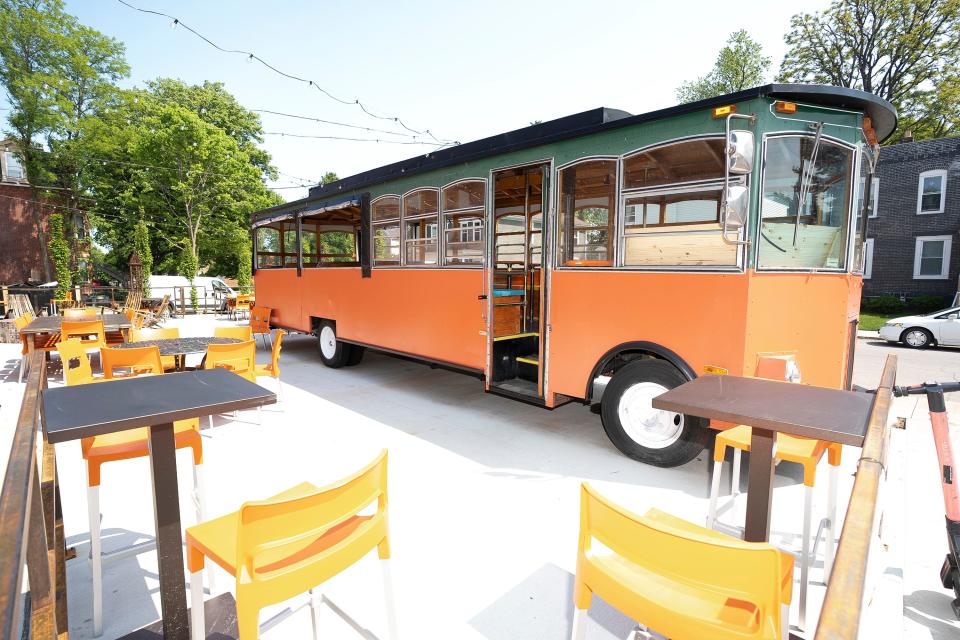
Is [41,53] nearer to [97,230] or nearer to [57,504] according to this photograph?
[97,230]

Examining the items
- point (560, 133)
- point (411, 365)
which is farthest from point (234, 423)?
point (560, 133)

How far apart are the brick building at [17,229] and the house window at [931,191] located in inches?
1502

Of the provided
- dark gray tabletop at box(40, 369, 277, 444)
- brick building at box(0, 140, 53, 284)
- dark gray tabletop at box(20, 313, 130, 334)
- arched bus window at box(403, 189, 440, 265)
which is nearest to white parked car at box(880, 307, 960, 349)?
arched bus window at box(403, 189, 440, 265)

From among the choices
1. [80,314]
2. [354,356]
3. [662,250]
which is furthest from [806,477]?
[80,314]

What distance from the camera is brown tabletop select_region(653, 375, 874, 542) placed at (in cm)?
184

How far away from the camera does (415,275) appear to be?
6.30m

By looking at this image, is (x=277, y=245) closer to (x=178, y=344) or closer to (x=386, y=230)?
(x=386, y=230)

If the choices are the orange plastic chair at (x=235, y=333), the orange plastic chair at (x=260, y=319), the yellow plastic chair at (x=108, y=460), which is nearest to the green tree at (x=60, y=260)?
the orange plastic chair at (x=260, y=319)

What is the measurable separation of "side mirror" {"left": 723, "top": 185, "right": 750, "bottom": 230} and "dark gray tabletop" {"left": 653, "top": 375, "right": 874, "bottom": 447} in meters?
1.19

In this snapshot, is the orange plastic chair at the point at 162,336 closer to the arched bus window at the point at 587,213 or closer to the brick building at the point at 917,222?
the arched bus window at the point at 587,213

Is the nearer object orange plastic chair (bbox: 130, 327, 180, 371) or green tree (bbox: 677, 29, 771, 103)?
orange plastic chair (bbox: 130, 327, 180, 371)

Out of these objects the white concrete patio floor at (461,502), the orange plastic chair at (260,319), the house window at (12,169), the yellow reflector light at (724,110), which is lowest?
the white concrete patio floor at (461,502)

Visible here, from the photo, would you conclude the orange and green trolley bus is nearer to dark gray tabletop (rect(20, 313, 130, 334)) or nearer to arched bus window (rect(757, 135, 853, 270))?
arched bus window (rect(757, 135, 853, 270))

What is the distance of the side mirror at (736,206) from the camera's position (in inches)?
130
